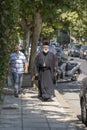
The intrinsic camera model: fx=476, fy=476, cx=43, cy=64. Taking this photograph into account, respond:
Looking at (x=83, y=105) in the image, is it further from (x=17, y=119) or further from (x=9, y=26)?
(x=9, y=26)

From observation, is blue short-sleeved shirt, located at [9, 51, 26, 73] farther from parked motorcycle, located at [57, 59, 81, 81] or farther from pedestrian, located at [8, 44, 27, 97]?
parked motorcycle, located at [57, 59, 81, 81]

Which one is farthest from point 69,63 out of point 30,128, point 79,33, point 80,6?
point 79,33

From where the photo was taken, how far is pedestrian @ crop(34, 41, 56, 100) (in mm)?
14547

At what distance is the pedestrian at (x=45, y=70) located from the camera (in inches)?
573

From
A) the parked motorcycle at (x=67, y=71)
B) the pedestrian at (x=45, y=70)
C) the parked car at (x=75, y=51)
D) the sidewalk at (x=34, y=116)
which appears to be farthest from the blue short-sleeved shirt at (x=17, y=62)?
the parked car at (x=75, y=51)

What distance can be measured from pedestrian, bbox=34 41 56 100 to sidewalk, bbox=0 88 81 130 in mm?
326

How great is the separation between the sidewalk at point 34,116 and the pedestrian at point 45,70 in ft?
1.07

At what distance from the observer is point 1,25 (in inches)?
327

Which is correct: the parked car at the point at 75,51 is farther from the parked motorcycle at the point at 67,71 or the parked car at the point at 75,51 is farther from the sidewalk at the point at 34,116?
the sidewalk at the point at 34,116

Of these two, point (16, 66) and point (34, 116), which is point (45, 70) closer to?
point (16, 66)

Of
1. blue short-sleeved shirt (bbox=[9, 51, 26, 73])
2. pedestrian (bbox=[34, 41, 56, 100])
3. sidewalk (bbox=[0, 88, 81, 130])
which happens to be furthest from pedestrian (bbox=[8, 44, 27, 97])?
pedestrian (bbox=[34, 41, 56, 100])

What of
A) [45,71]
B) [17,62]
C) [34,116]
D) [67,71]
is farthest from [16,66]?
[67,71]

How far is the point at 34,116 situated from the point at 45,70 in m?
3.63

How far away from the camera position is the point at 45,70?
1475 centimetres
